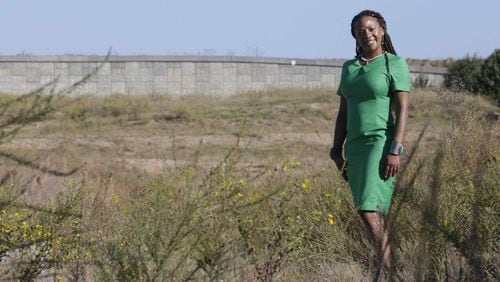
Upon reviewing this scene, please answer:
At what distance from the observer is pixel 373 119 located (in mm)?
6141

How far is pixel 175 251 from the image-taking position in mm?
4797

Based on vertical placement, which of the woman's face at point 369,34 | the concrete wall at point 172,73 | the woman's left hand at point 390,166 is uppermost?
the woman's face at point 369,34

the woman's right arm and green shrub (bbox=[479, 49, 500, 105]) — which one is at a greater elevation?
the woman's right arm

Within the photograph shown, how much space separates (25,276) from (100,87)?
3150cm

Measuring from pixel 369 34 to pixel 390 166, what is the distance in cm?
77

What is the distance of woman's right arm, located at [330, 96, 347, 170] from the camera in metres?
6.59

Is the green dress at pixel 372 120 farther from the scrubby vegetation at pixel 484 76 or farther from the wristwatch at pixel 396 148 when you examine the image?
the scrubby vegetation at pixel 484 76

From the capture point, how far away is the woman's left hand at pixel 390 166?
19.9 feet

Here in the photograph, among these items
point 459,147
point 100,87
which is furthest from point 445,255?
point 100,87

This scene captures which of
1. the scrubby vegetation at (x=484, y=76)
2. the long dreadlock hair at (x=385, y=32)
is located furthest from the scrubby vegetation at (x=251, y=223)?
the scrubby vegetation at (x=484, y=76)

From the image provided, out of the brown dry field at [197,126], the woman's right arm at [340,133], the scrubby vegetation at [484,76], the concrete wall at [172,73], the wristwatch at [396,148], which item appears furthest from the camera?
the concrete wall at [172,73]

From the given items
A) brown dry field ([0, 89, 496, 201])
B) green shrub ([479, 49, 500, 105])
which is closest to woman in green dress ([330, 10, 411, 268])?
brown dry field ([0, 89, 496, 201])

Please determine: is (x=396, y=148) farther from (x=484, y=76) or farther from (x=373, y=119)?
(x=484, y=76)

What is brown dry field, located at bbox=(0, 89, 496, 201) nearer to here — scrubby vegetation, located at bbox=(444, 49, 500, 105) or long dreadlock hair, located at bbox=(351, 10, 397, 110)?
scrubby vegetation, located at bbox=(444, 49, 500, 105)
